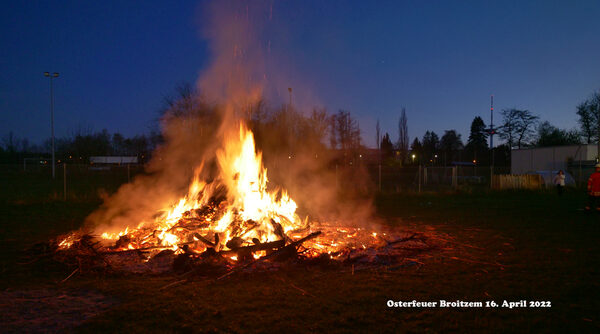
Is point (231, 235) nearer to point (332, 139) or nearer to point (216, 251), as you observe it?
point (216, 251)

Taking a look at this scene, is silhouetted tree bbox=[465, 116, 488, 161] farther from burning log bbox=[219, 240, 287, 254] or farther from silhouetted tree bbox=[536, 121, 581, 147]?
burning log bbox=[219, 240, 287, 254]

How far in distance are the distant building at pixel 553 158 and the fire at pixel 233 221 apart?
27.4 meters

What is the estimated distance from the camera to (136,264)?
6.23 m

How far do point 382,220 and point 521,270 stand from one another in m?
5.76

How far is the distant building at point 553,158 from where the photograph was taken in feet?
99.3

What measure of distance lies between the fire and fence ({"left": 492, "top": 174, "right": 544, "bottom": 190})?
60.6 feet

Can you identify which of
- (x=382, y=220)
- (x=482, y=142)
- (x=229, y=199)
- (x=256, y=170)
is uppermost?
(x=482, y=142)

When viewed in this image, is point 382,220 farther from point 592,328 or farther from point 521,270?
point 592,328

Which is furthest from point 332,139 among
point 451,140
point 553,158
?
point 451,140

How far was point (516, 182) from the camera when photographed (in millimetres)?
23656

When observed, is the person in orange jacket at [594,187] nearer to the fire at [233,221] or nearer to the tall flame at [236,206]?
the fire at [233,221]

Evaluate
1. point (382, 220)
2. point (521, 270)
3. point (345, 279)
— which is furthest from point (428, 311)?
point (382, 220)

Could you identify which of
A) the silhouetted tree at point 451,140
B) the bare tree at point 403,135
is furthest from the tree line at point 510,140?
the silhouetted tree at point 451,140

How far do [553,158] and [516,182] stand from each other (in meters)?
13.0
